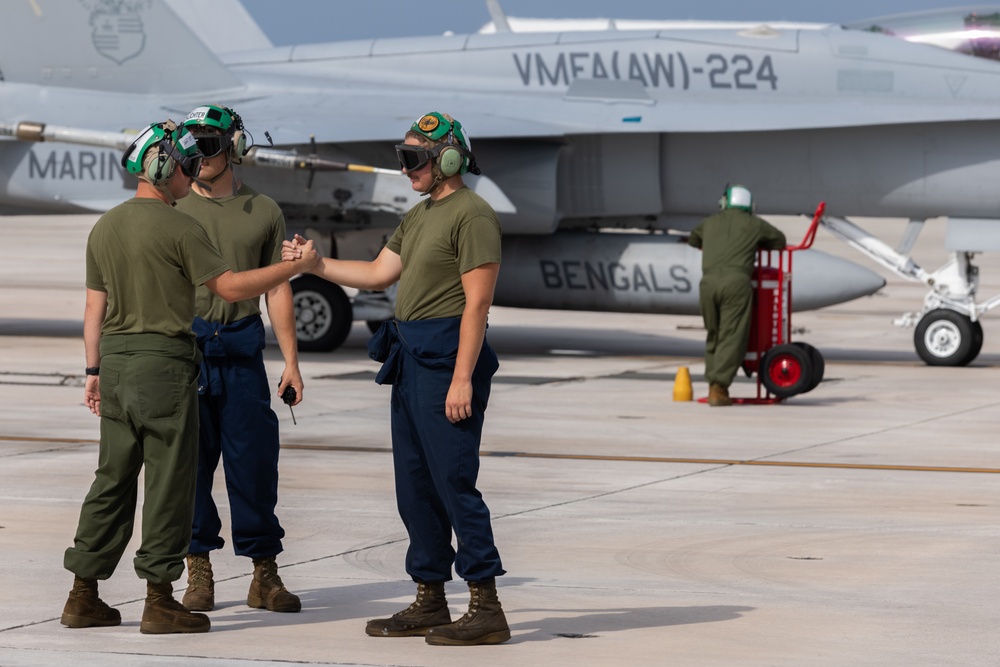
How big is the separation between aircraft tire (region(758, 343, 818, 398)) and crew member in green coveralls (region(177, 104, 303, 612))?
8.06 m

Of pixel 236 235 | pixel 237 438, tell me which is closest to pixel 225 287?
pixel 236 235

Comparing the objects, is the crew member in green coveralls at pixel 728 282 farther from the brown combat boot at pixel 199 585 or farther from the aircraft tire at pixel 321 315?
the brown combat boot at pixel 199 585

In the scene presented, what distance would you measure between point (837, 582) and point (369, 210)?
37.8 ft

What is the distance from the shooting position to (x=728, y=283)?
541 inches

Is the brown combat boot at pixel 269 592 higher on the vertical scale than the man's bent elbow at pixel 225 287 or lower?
lower

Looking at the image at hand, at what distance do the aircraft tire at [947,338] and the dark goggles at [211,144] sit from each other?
39.3ft

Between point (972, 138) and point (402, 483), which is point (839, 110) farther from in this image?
point (402, 483)

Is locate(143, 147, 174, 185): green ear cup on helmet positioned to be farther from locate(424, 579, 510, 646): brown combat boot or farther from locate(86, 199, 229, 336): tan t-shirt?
locate(424, 579, 510, 646): brown combat boot

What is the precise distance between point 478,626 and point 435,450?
2.09ft

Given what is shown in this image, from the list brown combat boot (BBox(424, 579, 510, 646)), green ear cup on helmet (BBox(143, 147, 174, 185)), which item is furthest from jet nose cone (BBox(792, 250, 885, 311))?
green ear cup on helmet (BBox(143, 147, 174, 185))

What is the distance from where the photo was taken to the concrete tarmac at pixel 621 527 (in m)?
5.77

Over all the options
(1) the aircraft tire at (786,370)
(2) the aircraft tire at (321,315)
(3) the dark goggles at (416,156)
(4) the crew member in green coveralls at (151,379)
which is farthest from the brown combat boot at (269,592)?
(2) the aircraft tire at (321,315)

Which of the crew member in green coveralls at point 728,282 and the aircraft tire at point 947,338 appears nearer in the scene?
the crew member in green coveralls at point 728,282

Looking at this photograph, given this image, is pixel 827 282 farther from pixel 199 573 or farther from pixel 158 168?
pixel 158 168
